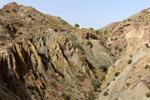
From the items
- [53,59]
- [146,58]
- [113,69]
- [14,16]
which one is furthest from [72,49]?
[14,16]

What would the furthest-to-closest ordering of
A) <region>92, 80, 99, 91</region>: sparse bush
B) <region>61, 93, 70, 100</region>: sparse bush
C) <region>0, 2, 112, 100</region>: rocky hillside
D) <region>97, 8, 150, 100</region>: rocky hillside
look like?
<region>92, 80, 99, 91</region>: sparse bush → <region>61, 93, 70, 100</region>: sparse bush → <region>0, 2, 112, 100</region>: rocky hillside → <region>97, 8, 150, 100</region>: rocky hillside

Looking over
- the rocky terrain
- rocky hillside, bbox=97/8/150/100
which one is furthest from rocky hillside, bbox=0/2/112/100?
rocky hillside, bbox=97/8/150/100

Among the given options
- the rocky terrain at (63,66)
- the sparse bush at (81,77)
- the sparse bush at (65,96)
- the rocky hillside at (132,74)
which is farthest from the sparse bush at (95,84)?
the sparse bush at (65,96)

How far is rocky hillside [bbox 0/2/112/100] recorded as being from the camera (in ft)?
90.4

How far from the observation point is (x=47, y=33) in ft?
147

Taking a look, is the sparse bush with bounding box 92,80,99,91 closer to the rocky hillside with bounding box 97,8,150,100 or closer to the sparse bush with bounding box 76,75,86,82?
Answer: the rocky hillside with bounding box 97,8,150,100

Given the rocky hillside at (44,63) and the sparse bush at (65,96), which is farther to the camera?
the sparse bush at (65,96)

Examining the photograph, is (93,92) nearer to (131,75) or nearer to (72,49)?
(131,75)

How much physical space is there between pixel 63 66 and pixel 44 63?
467 cm

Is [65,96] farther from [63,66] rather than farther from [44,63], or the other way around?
[44,63]

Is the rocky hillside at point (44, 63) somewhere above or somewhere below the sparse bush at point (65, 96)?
above

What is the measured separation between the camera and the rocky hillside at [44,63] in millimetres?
27562

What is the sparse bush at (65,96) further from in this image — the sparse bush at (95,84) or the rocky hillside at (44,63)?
the sparse bush at (95,84)

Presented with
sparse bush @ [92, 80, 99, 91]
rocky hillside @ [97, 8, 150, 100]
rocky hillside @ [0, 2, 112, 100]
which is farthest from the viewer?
sparse bush @ [92, 80, 99, 91]
